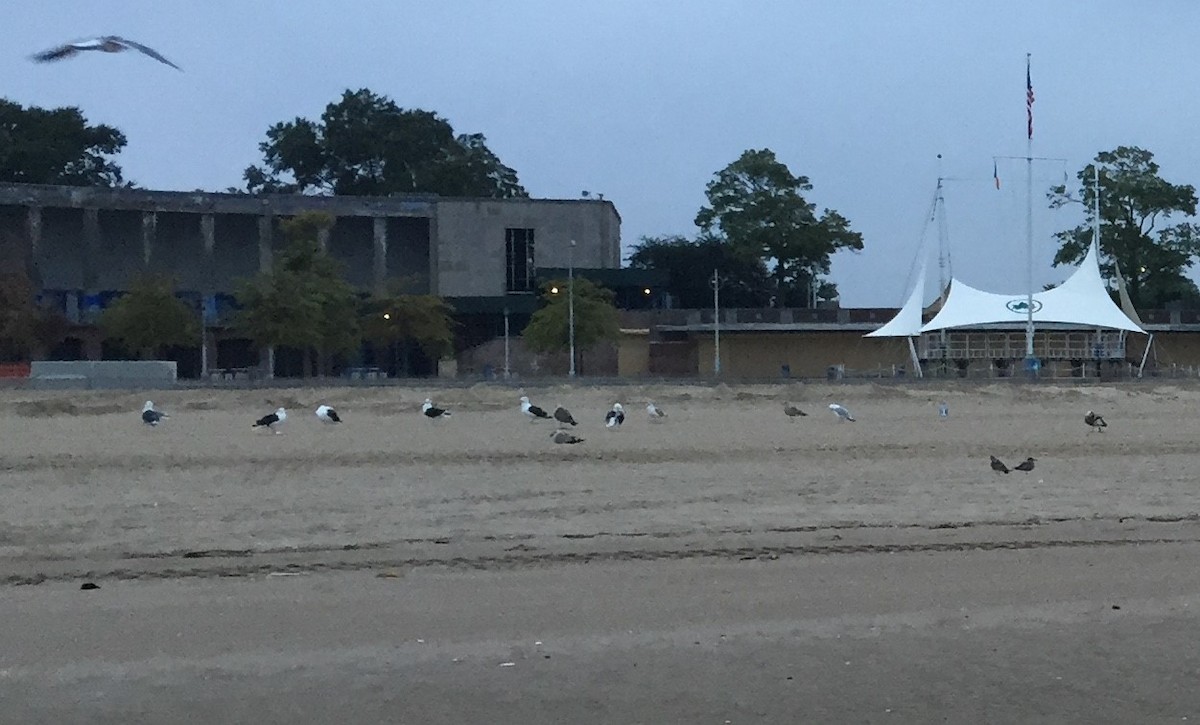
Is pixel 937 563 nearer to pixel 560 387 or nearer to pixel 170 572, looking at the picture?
pixel 170 572

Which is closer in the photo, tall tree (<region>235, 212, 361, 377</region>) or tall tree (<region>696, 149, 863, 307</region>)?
tall tree (<region>235, 212, 361, 377</region>)

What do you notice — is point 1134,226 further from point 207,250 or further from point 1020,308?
point 207,250

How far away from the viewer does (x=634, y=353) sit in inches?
2525

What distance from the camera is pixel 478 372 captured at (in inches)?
2537

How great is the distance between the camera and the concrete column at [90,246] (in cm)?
6962

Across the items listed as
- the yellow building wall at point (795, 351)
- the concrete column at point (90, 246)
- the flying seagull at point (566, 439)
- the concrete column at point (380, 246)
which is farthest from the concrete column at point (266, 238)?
the flying seagull at point (566, 439)

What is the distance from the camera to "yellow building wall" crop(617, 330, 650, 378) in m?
63.7

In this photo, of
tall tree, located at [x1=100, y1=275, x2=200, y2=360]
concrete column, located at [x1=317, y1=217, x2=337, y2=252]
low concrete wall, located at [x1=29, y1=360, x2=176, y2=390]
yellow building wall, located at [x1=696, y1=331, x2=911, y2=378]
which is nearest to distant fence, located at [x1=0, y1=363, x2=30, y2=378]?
low concrete wall, located at [x1=29, y1=360, x2=176, y2=390]

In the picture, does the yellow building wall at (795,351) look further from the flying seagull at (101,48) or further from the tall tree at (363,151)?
the flying seagull at (101,48)

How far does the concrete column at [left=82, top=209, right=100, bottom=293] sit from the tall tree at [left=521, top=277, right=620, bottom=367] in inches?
948

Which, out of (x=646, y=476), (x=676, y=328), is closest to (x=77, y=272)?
(x=676, y=328)

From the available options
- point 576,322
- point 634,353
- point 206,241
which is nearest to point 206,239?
point 206,241

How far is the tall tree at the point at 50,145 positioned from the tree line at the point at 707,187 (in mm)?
85

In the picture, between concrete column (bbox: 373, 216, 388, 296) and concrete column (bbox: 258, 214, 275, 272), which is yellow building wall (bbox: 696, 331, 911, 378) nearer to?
concrete column (bbox: 373, 216, 388, 296)
